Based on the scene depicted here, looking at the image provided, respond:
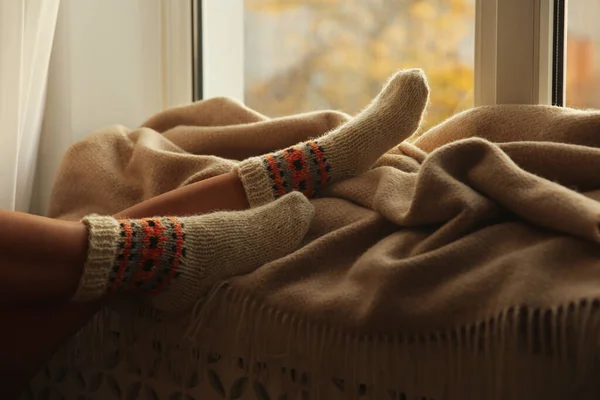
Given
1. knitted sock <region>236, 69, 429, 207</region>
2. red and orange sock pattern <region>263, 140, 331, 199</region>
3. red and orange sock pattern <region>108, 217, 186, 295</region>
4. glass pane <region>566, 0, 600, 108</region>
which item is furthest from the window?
red and orange sock pattern <region>108, 217, 186, 295</region>

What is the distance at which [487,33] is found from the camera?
1117 millimetres

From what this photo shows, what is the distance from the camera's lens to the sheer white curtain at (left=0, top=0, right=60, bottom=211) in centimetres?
114

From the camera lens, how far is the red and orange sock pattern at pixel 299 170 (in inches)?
38.6

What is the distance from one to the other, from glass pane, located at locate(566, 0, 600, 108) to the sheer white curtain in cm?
86

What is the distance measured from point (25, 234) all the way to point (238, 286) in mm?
241

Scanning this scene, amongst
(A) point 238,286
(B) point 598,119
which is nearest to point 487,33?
(B) point 598,119

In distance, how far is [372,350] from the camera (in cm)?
70

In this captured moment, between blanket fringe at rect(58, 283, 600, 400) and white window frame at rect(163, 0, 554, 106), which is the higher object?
white window frame at rect(163, 0, 554, 106)

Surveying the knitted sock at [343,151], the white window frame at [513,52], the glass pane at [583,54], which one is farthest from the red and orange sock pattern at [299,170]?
the glass pane at [583,54]

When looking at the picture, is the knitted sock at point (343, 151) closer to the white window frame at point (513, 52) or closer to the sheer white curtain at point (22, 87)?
the white window frame at point (513, 52)

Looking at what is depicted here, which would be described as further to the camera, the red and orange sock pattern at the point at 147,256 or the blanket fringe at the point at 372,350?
the red and orange sock pattern at the point at 147,256

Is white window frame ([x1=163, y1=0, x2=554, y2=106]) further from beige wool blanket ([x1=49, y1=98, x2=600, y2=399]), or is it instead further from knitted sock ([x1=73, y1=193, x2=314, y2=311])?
knitted sock ([x1=73, y1=193, x2=314, y2=311])

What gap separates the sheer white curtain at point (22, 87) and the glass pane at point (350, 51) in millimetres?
459

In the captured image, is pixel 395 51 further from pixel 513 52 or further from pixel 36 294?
pixel 36 294
